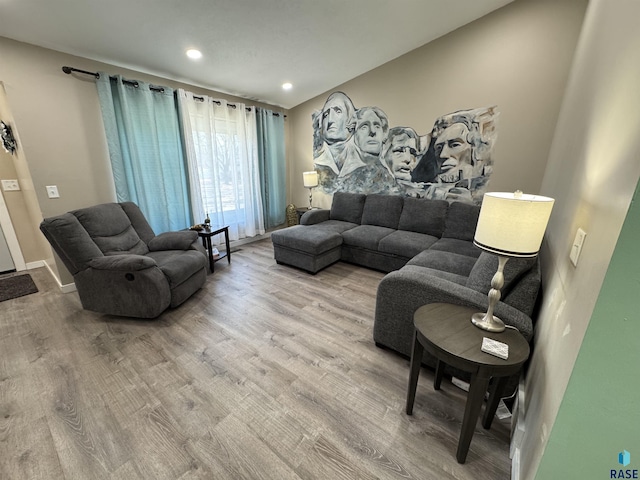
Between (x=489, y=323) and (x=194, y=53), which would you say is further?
(x=194, y=53)

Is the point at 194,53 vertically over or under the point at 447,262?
over

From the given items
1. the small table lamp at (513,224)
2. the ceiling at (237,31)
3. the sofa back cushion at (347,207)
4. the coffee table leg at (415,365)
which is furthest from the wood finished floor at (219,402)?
the ceiling at (237,31)

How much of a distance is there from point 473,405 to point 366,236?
240 cm

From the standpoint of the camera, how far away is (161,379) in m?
1.68

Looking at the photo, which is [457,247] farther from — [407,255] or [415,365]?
[415,365]

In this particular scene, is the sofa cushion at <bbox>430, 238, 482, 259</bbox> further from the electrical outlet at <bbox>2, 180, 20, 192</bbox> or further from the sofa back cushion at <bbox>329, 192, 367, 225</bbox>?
the electrical outlet at <bbox>2, 180, 20, 192</bbox>

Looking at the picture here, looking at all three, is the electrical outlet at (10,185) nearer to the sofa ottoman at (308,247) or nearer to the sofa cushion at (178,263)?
the sofa cushion at (178,263)

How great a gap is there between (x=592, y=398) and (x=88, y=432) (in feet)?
7.14

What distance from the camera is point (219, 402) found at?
1.53 metres

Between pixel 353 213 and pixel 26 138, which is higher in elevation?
pixel 26 138

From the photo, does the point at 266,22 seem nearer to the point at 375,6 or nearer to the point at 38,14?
the point at 375,6

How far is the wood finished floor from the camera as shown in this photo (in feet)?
3.99

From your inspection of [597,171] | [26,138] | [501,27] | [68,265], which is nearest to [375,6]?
[501,27]

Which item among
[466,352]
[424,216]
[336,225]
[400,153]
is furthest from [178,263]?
[400,153]
